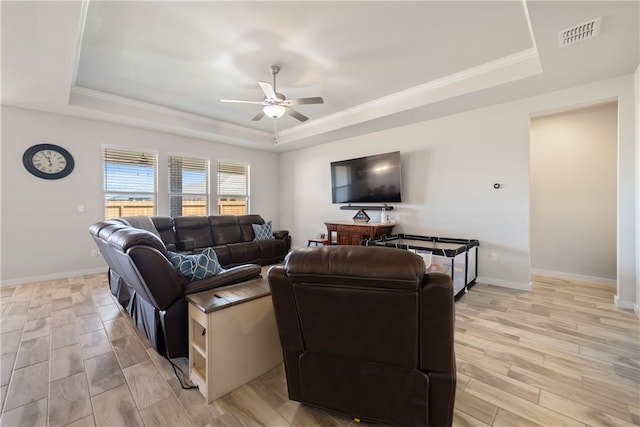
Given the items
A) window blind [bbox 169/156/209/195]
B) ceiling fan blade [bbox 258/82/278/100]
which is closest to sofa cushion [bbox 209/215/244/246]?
window blind [bbox 169/156/209/195]

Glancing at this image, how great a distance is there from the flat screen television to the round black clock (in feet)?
15.1

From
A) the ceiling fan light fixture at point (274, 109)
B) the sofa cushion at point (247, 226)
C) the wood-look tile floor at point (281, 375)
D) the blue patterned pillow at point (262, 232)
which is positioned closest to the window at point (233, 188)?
the sofa cushion at point (247, 226)

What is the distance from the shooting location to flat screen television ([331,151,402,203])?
15.4 feet

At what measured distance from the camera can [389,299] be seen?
109cm

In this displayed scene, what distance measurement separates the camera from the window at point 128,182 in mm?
4641

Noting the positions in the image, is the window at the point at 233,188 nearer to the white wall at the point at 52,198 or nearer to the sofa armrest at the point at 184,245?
the white wall at the point at 52,198

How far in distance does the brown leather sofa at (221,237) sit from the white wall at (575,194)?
4.67 m

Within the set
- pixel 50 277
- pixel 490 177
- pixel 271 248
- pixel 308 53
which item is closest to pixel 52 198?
pixel 50 277

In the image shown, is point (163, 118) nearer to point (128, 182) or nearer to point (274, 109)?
point (128, 182)

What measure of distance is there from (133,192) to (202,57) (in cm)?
316

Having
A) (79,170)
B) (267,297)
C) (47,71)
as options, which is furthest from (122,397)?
(79,170)

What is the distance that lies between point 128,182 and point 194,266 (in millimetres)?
4011

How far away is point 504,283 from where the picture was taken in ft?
12.3

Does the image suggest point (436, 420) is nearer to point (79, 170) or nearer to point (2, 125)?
point (79, 170)
